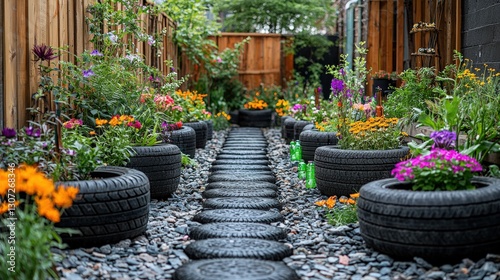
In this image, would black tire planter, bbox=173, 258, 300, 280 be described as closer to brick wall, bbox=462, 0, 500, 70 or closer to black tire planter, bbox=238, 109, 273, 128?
brick wall, bbox=462, 0, 500, 70

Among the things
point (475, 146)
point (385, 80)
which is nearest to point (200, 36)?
point (385, 80)

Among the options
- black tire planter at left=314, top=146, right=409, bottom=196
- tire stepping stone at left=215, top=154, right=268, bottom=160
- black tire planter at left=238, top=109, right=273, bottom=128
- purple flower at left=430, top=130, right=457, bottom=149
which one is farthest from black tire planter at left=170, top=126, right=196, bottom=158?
black tire planter at left=238, top=109, right=273, bottom=128

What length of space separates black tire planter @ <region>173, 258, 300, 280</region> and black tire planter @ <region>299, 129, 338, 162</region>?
3870 millimetres

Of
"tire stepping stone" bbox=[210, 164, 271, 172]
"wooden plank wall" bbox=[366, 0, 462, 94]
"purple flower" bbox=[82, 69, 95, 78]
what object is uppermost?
"wooden plank wall" bbox=[366, 0, 462, 94]

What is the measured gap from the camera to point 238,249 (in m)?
4.21

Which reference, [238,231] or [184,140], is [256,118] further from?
[238,231]

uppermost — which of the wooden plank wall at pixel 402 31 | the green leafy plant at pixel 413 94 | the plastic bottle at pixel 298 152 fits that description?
the wooden plank wall at pixel 402 31

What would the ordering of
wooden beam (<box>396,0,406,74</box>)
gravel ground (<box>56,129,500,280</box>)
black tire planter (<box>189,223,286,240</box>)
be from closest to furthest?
gravel ground (<box>56,129,500,280</box>)
black tire planter (<box>189,223,286,240</box>)
wooden beam (<box>396,0,406,74</box>)

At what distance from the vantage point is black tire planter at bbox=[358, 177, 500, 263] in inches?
153

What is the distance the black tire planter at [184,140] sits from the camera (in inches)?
323

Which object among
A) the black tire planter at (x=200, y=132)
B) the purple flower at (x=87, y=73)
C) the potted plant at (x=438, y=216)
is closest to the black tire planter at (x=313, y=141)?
the black tire planter at (x=200, y=132)

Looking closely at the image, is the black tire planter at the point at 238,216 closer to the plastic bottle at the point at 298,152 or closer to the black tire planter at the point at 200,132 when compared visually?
the plastic bottle at the point at 298,152

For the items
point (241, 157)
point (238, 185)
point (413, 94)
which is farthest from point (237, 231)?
point (241, 157)

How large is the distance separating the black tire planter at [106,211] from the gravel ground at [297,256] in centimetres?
8
